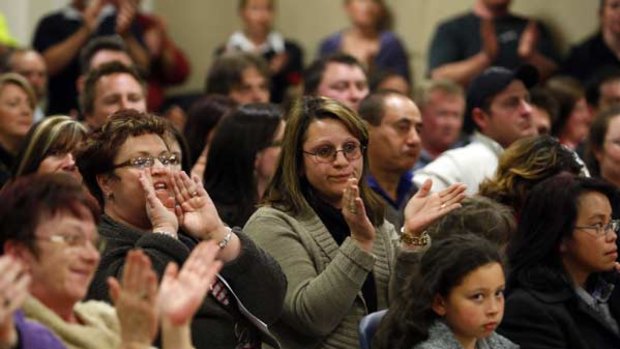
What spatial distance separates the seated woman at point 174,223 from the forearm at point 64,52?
410 cm

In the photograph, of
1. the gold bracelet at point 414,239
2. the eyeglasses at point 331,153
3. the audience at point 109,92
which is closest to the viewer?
the gold bracelet at point 414,239

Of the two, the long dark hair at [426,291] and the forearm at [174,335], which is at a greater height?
the forearm at [174,335]

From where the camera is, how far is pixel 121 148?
4422 mm

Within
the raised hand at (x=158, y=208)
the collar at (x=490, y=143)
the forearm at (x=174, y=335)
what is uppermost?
the forearm at (x=174, y=335)

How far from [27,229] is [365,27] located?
19.1 ft

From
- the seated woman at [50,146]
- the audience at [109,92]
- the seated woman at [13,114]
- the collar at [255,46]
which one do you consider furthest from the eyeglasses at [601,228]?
the collar at [255,46]

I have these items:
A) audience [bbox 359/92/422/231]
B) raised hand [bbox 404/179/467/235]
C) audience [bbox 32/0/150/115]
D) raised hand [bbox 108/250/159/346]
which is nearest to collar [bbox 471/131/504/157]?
audience [bbox 359/92/422/231]

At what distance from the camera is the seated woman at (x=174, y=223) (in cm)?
424

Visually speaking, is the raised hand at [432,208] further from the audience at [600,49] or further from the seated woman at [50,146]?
the audience at [600,49]

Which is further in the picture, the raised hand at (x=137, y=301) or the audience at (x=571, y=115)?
the audience at (x=571, y=115)

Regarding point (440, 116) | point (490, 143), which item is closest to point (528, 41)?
point (440, 116)

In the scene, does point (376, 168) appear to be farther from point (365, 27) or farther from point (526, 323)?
point (365, 27)

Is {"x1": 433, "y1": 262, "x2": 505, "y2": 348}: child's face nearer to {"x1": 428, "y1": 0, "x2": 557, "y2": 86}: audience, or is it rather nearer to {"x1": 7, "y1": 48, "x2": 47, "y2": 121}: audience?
{"x1": 7, "y1": 48, "x2": 47, "y2": 121}: audience

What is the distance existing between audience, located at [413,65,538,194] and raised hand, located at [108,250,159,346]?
2.82m
